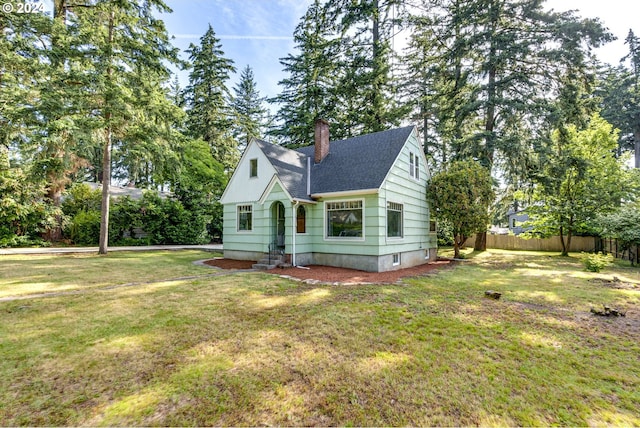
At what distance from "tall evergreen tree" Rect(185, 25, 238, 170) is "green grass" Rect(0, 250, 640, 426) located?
74.9 feet

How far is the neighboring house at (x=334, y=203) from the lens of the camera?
1079cm

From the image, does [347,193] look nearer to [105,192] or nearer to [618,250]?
[105,192]

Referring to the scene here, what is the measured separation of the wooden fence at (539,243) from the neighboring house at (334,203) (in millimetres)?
9882

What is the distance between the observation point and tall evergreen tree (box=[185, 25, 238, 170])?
2658 centimetres

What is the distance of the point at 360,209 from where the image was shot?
35.7 ft

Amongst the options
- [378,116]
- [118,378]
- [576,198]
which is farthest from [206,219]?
[576,198]

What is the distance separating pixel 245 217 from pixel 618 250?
66.2 ft

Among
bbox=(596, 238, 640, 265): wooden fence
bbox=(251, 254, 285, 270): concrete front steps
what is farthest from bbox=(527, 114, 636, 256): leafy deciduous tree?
bbox=(251, 254, 285, 270): concrete front steps

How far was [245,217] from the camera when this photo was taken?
13.4 meters

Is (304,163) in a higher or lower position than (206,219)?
higher

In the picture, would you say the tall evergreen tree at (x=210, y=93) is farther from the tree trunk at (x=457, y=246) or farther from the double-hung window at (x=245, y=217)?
the tree trunk at (x=457, y=246)

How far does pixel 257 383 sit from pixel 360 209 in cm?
837

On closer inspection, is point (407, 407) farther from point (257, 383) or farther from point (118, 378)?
point (118, 378)

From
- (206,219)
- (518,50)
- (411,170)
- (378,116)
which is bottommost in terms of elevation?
(206,219)
